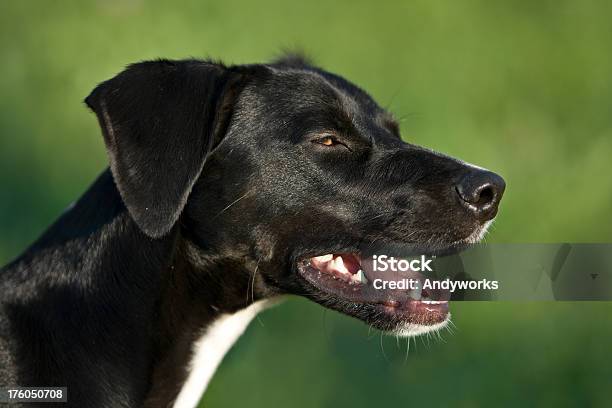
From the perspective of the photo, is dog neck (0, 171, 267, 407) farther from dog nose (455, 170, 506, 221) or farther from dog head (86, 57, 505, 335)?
dog nose (455, 170, 506, 221)

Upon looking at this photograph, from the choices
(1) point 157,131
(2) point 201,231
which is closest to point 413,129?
(2) point 201,231

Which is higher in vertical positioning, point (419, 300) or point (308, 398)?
point (419, 300)

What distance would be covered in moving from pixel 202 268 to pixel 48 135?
5.10 m

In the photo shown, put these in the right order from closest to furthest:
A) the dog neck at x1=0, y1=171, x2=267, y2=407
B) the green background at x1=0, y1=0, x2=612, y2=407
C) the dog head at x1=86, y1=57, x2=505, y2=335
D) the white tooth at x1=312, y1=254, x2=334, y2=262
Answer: the dog neck at x1=0, y1=171, x2=267, y2=407
the dog head at x1=86, y1=57, x2=505, y2=335
the white tooth at x1=312, y1=254, x2=334, y2=262
the green background at x1=0, y1=0, x2=612, y2=407

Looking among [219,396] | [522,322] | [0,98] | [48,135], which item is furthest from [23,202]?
[522,322]

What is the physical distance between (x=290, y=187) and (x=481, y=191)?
627 mm

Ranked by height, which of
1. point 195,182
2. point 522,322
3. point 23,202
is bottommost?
point 522,322

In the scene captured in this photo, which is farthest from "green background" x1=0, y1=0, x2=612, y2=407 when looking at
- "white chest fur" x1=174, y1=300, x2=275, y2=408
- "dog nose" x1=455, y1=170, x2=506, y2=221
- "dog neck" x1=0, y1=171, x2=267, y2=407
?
"dog nose" x1=455, y1=170, x2=506, y2=221

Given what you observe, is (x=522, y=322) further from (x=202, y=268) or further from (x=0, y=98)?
(x=0, y=98)

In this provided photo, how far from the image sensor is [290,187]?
143 inches

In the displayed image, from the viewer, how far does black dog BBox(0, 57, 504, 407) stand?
343 centimetres

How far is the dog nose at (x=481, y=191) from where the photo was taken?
138 inches

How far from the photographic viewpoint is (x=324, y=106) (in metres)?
3.79

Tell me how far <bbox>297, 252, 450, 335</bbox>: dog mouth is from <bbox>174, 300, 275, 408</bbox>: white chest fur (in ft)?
0.80
